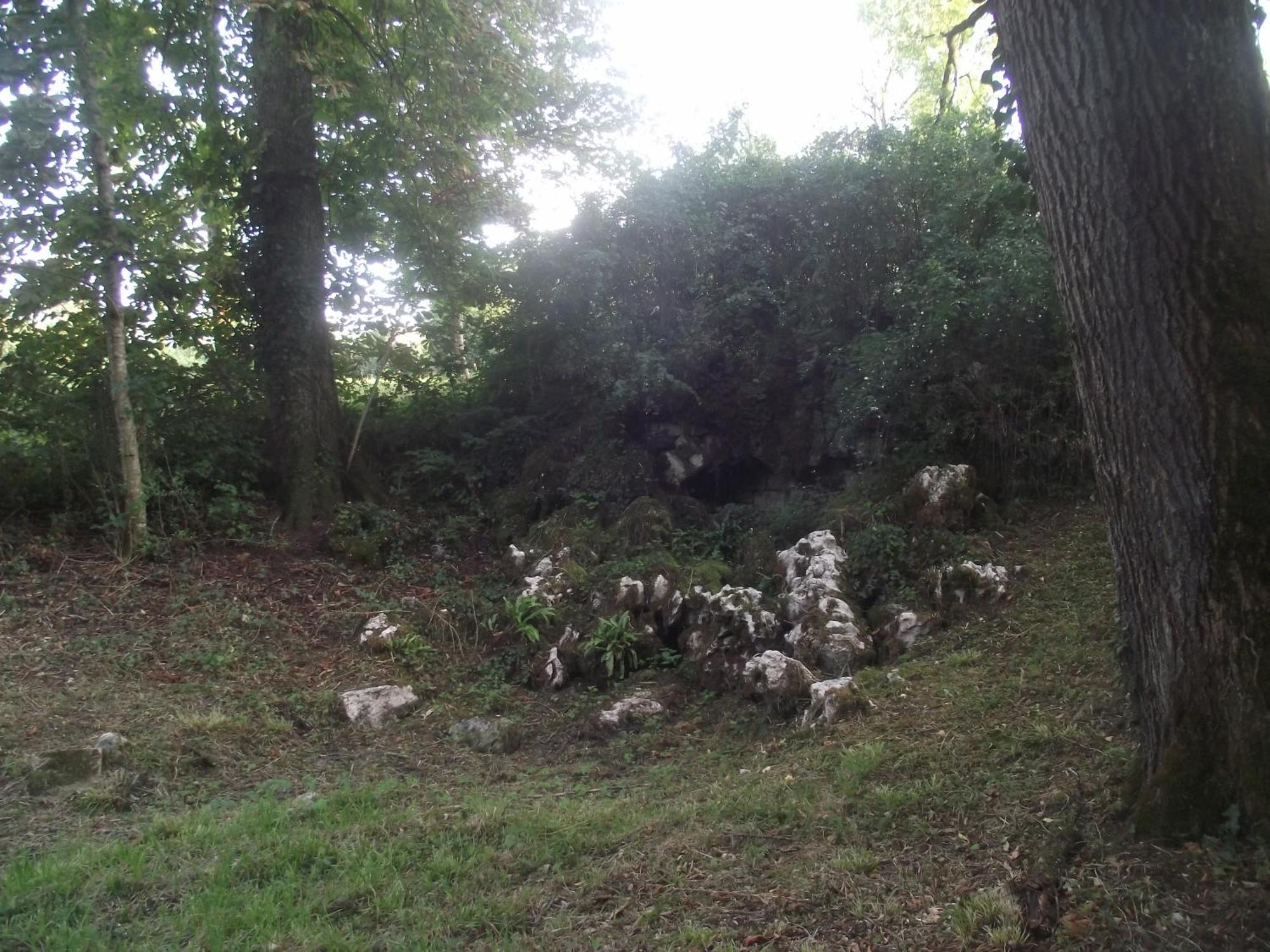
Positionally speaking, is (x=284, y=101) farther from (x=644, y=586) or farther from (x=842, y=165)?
(x=644, y=586)

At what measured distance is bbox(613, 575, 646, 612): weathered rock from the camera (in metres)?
7.92

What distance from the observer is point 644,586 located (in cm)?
806

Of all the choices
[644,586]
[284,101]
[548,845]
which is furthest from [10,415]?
[548,845]

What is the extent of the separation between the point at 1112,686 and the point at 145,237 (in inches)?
364

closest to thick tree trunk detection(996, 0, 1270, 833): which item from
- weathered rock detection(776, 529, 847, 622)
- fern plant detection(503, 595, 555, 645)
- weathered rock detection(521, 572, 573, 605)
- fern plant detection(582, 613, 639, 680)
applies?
weathered rock detection(776, 529, 847, 622)

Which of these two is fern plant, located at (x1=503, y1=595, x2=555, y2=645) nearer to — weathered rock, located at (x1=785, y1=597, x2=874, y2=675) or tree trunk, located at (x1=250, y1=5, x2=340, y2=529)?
weathered rock, located at (x1=785, y1=597, x2=874, y2=675)

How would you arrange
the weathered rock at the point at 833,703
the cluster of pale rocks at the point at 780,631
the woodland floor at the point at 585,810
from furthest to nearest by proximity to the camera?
the cluster of pale rocks at the point at 780,631 → the weathered rock at the point at 833,703 → the woodland floor at the point at 585,810

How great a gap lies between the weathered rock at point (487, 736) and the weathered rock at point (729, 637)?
1532mm

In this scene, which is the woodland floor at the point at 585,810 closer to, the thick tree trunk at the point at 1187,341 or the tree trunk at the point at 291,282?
the thick tree trunk at the point at 1187,341

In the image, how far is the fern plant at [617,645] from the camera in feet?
24.3

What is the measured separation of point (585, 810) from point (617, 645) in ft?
8.91

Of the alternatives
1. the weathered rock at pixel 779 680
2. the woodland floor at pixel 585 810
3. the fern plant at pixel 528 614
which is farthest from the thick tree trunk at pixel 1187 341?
the fern plant at pixel 528 614

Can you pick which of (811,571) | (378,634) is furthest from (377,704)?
(811,571)

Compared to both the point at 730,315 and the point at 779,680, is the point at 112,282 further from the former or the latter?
the point at 779,680
